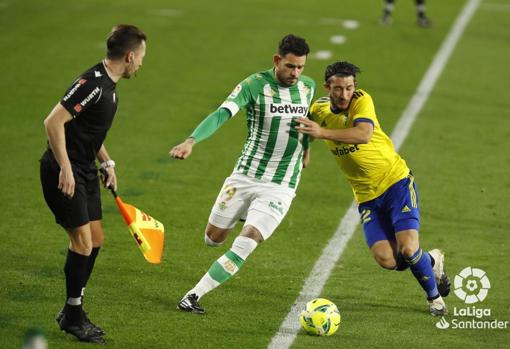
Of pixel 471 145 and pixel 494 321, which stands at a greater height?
pixel 494 321

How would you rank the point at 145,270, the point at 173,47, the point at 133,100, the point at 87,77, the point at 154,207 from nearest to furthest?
1. the point at 87,77
2. the point at 145,270
3. the point at 154,207
4. the point at 133,100
5. the point at 173,47

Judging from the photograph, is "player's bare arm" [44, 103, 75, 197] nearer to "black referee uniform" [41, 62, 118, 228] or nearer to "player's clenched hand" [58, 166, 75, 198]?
"player's clenched hand" [58, 166, 75, 198]

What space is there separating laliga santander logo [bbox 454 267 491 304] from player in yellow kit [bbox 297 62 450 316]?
249 millimetres

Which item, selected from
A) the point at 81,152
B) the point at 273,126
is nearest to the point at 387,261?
the point at 273,126

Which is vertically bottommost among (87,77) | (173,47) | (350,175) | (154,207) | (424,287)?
(173,47)

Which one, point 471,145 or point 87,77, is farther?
point 471,145

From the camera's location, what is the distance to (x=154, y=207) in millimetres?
12539

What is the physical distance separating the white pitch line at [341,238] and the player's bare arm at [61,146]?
208 cm

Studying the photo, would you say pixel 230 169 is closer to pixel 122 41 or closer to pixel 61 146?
pixel 122 41

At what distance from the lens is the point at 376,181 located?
377 inches

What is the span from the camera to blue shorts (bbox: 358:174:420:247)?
30.8ft

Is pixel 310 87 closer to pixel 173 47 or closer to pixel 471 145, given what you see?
pixel 471 145

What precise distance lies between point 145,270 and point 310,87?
8.08 feet

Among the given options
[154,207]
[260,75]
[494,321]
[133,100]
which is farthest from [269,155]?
[133,100]
